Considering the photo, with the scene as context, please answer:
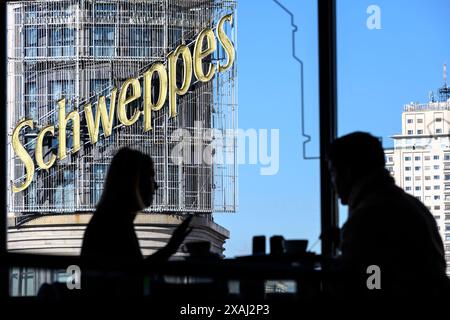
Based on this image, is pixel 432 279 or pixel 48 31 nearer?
pixel 432 279

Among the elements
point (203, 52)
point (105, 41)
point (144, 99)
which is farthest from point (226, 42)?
point (105, 41)

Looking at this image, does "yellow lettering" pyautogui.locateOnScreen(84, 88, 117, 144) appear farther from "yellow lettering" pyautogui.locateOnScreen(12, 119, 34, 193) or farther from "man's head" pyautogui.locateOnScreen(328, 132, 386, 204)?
"man's head" pyautogui.locateOnScreen(328, 132, 386, 204)

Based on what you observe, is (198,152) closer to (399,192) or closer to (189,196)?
(189,196)

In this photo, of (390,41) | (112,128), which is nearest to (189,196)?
(112,128)

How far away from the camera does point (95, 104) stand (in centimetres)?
2388

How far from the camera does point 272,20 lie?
21625 millimetres

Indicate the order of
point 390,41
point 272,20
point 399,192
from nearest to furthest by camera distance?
1. point 399,192
2. point 390,41
3. point 272,20

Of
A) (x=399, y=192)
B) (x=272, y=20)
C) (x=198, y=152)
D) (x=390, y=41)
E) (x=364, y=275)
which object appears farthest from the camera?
(x=198, y=152)

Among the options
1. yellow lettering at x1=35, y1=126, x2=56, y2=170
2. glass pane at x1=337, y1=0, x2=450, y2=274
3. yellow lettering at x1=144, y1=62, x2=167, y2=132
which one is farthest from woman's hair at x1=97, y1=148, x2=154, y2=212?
yellow lettering at x1=35, y1=126, x2=56, y2=170

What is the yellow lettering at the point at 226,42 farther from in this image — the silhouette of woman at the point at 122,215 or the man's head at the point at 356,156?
the man's head at the point at 356,156

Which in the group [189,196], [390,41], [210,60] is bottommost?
[189,196]

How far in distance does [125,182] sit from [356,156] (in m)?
0.67

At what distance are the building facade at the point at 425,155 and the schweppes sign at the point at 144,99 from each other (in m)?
12.6
